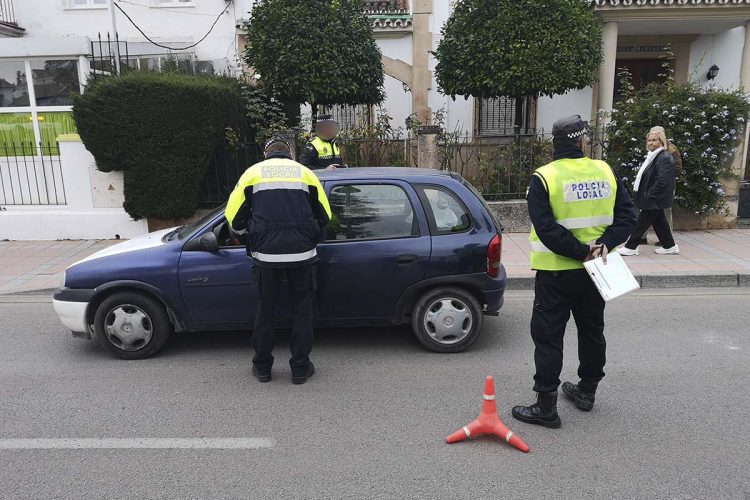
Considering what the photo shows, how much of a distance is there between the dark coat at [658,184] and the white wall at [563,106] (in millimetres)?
6795

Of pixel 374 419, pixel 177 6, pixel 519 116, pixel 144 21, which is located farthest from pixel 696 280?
pixel 144 21

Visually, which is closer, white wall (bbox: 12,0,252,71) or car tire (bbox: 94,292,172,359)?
car tire (bbox: 94,292,172,359)

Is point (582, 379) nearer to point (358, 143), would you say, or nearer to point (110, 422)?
point (110, 422)

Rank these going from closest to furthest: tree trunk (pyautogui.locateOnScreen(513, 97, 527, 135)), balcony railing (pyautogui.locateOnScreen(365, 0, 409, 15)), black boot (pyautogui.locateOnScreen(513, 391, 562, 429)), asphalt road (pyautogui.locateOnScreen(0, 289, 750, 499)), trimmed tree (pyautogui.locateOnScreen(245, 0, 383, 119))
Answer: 1. asphalt road (pyautogui.locateOnScreen(0, 289, 750, 499))
2. black boot (pyautogui.locateOnScreen(513, 391, 562, 429))
3. trimmed tree (pyautogui.locateOnScreen(245, 0, 383, 119))
4. tree trunk (pyautogui.locateOnScreen(513, 97, 527, 135))
5. balcony railing (pyautogui.locateOnScreen(365, 0, 409, 15))

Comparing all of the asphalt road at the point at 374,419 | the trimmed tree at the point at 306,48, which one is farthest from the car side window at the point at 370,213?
the trimmed tree at the point at 306,48

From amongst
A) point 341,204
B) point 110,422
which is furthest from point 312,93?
point 110,422

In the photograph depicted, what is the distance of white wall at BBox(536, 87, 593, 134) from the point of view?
13.9m

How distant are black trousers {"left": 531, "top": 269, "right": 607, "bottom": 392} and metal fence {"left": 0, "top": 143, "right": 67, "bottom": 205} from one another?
9.06m

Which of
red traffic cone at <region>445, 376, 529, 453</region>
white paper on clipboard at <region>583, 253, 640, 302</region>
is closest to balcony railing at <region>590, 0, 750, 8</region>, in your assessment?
white paper on clipboard at <region>583, 253, 640, 302</region>

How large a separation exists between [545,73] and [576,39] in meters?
0.75

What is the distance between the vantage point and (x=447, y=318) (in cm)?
477

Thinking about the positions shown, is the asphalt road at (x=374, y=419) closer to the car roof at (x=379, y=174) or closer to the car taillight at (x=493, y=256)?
the car taillight at (x=493, y=256)

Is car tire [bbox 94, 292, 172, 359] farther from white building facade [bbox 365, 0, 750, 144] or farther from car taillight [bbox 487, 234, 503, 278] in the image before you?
white building facade [bbox 365, 0, 750, 144]

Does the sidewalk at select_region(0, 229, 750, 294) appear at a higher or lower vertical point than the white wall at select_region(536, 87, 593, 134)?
lower
